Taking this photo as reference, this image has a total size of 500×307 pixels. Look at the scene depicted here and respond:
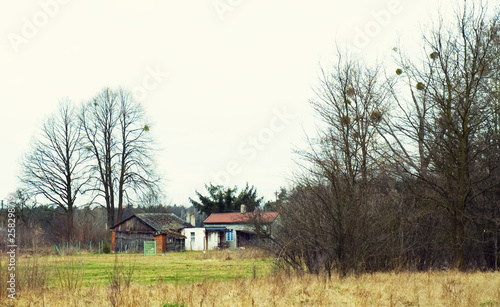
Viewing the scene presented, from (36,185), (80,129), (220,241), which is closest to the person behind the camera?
(36,185)

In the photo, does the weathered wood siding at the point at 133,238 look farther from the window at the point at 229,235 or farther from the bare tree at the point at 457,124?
the bare tree at the point at 457,124

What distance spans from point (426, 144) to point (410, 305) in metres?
9.74

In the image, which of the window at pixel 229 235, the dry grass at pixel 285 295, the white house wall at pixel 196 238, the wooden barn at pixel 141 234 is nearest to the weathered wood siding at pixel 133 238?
the wooden barn at pixel 141 234

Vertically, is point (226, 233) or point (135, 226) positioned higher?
point (135, 226)

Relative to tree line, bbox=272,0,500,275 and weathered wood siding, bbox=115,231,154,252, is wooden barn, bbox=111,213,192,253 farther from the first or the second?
tree line, bbox=272,0,500,275

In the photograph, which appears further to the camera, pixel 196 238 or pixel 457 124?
pixel 196 238

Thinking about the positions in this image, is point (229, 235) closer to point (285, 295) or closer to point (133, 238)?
point (133, 238)

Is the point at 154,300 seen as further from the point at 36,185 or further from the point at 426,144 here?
the point at 36,185

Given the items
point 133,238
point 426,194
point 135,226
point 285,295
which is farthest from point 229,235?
point 285,295

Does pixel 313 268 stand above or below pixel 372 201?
below

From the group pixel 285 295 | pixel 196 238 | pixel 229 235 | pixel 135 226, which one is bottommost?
pixel 285 295

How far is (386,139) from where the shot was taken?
2294 cm

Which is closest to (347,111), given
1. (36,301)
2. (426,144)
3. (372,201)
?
(426,144)

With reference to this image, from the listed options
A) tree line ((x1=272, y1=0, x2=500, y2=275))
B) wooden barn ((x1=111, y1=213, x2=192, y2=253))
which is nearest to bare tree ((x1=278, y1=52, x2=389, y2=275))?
tree line ((x1=272, y1=0, x2=500, y2=275))
